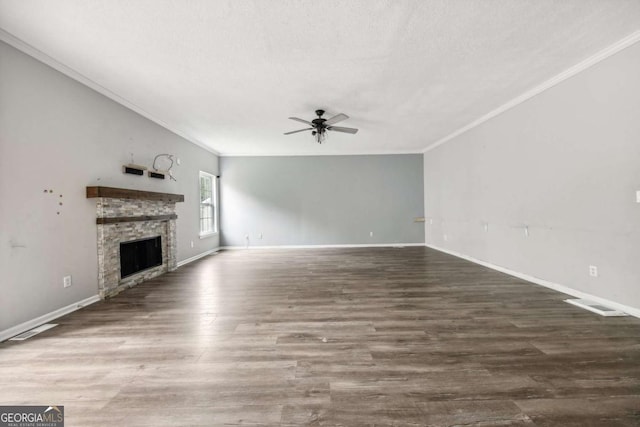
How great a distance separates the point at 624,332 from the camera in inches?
87.0

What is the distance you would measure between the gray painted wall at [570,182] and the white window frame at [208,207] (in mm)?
6026

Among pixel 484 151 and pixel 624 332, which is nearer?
pixel 624 332

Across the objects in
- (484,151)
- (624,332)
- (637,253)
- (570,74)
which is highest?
(570,74)

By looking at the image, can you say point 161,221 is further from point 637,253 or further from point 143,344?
point 637,253

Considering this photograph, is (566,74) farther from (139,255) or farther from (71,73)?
(139,255)

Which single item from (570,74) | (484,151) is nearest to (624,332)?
(570,74)

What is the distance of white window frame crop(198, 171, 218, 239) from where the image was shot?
21.0 ft

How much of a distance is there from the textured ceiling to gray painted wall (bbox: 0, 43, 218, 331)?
0.32 meters

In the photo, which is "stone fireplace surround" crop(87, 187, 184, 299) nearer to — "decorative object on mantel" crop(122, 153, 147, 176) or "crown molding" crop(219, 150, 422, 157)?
"decorative object on mantel" crop(122, 153, 147, 176)

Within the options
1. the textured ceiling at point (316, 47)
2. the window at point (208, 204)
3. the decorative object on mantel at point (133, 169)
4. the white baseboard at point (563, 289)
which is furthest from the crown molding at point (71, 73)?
the white baseboard at point (563, 289)

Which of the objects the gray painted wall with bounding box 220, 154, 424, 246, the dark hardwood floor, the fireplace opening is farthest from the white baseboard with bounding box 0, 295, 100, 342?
the gray painted wall with bounding box 220, 154, 424, 246

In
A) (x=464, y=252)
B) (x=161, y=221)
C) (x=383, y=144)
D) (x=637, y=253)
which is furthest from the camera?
(x=383, y=144)

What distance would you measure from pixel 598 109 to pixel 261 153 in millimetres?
6447

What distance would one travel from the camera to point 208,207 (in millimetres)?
6969
